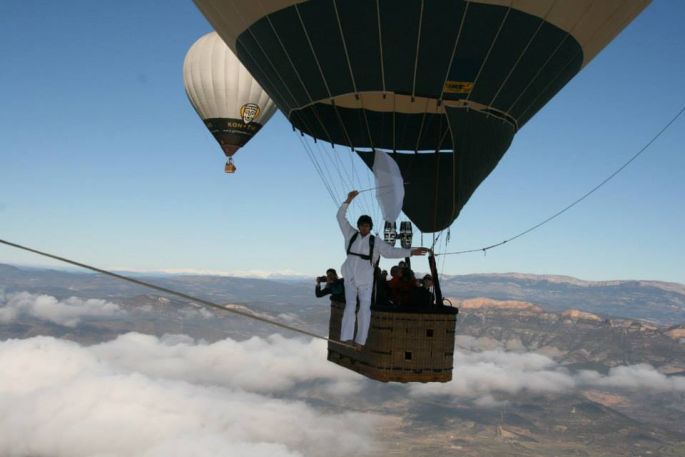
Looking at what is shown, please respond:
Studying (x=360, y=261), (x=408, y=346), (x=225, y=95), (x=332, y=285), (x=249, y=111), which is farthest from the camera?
(x=249, y=111)

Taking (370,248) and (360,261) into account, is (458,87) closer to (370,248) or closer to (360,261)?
(370,248)

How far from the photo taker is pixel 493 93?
17422 mm

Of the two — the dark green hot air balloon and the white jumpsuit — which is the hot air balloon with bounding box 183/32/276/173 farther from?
the white jumpsuit

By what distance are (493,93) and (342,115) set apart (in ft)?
13.7

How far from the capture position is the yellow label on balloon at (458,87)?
55.1 feet

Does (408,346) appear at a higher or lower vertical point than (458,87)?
lower

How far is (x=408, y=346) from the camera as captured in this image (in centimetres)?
1534

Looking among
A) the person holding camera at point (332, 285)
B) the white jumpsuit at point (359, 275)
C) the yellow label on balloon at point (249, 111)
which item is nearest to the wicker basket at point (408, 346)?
the white jumpsuit at point (359, 275)

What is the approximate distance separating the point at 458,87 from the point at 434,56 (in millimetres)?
923

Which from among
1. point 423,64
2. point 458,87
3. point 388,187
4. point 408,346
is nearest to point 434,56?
point 423,64

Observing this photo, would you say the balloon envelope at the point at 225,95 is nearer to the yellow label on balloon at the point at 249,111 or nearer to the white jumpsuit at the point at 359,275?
the yellow label on balloon at the point at 249,111

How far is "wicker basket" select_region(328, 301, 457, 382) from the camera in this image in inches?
600

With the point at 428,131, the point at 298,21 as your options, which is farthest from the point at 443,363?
the point at 298,21

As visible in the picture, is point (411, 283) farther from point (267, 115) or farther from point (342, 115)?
point (267, 115)
